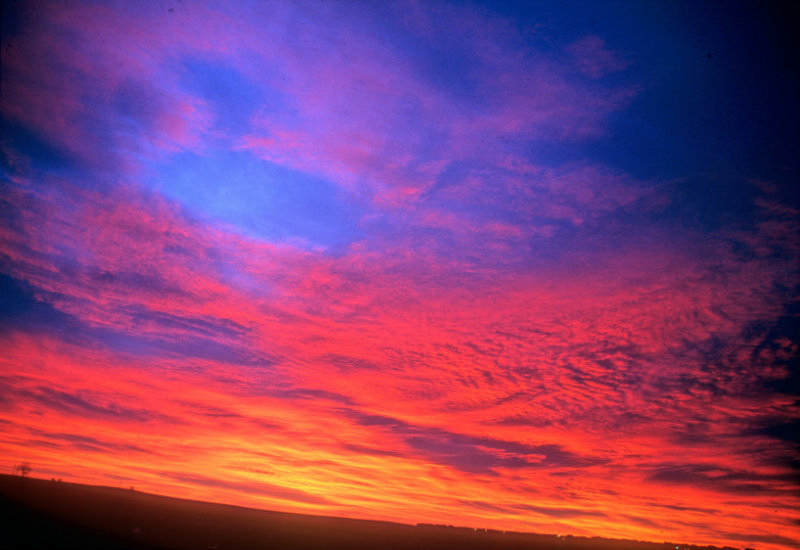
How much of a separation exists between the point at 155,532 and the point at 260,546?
1675cm

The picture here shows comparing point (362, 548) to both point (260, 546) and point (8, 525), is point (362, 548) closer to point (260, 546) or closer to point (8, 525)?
point (260, 546)

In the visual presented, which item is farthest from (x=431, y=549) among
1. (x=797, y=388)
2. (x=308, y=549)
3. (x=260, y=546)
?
(x=797, y=388)

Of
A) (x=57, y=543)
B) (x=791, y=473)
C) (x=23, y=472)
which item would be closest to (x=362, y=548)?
(x=57, y=543)

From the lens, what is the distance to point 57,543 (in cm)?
3788

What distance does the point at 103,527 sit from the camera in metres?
58.3

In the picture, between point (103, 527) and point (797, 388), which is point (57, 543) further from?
point (797, 388)

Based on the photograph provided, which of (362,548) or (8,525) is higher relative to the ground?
(8,525)

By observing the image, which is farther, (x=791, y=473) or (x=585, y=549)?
(x=585, y=549)

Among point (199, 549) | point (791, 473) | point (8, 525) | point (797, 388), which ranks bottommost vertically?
point (199, 549)

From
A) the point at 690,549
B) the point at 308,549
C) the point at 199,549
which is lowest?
the point at 690,549

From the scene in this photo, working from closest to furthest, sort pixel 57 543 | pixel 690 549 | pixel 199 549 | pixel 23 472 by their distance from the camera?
pixel 57 543
pixel 199 549
pixel 23 472
pixel 690 549

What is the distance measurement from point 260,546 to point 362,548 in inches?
925

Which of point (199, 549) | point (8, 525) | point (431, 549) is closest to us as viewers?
point (8, 525)

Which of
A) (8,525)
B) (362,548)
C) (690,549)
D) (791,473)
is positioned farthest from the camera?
(690,549)
